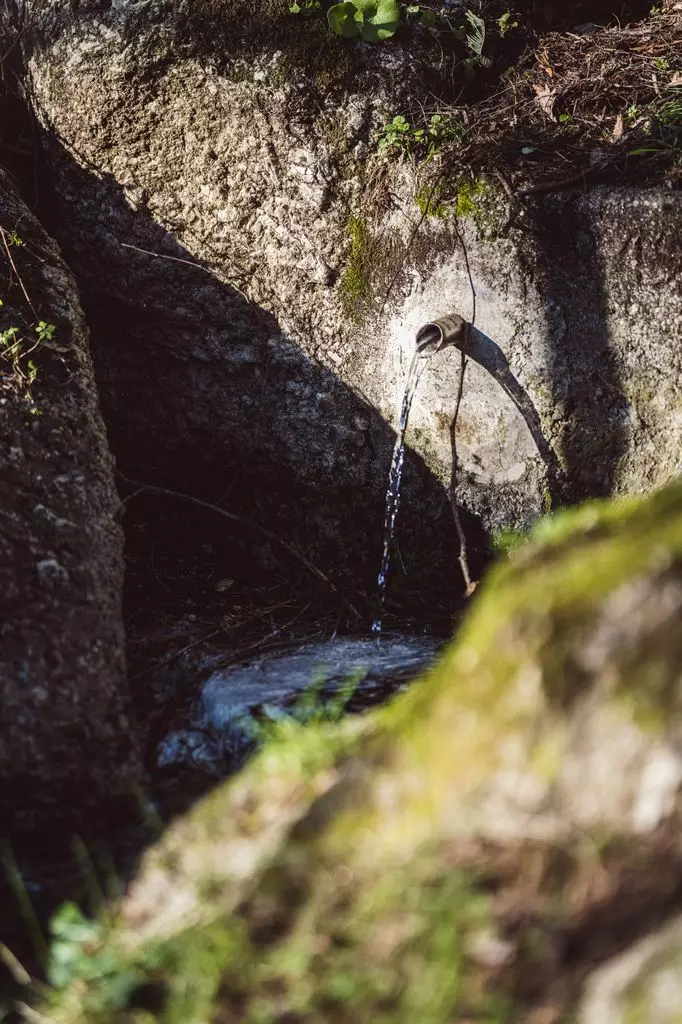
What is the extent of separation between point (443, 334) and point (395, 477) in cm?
62

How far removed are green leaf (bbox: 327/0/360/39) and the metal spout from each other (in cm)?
126

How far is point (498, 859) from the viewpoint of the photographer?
1633 millimetres

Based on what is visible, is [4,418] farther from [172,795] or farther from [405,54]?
[405,54]

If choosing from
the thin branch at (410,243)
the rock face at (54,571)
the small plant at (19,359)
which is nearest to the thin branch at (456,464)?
the thin branch at (410,243)

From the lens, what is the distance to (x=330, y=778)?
190cm

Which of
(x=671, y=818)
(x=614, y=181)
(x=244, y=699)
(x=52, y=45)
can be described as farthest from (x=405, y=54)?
(x=671, y=818)

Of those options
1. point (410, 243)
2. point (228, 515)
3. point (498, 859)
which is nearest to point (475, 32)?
point (410, 243)

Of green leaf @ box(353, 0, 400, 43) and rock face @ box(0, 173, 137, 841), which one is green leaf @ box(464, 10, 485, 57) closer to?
green leaf @ box(353, 0, 400, 43)

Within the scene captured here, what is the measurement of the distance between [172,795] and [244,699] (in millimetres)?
596

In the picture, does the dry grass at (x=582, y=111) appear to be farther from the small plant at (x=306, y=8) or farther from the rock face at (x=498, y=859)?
the rock face at (x=498, y=859)

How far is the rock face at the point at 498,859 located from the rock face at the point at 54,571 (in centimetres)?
74

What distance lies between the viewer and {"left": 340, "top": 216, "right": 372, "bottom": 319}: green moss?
3.87 m

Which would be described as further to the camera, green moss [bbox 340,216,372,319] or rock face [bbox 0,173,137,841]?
green moss [bbox 340,216,372,319]

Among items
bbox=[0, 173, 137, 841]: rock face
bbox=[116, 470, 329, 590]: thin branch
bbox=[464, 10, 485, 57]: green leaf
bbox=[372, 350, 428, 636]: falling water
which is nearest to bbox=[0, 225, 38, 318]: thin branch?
bbox=[0, 173, 137, 841]: rock face
